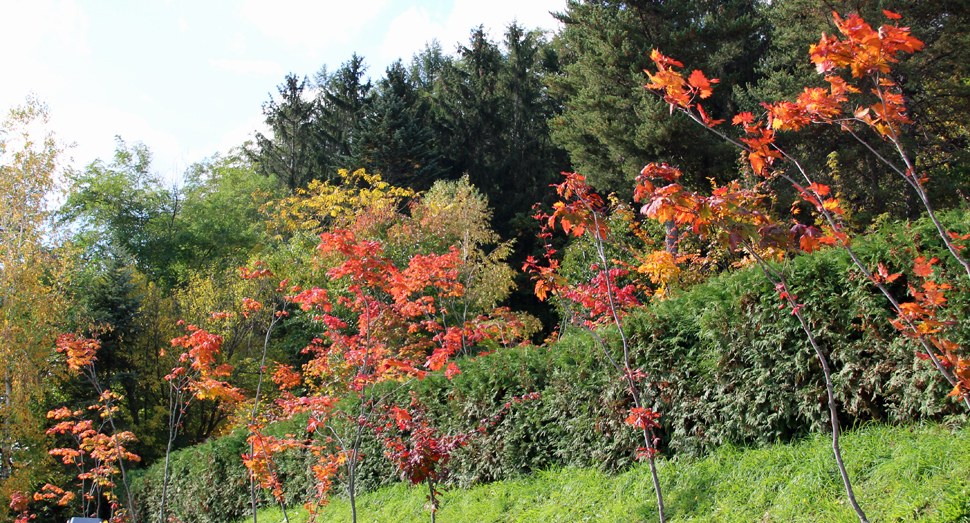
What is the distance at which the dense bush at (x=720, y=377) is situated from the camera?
375 cm

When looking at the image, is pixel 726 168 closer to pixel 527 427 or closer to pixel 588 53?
pixel 588 53

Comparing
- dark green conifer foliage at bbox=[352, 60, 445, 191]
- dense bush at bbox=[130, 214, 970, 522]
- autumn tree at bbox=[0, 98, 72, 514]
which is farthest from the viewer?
dark green conifer foliage at bbox=[352, 60, 445, 191]

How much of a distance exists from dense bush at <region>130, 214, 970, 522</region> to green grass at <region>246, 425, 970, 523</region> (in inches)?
7.0

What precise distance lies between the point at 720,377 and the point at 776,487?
0.91 m

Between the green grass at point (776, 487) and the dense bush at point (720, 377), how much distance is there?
0.18m

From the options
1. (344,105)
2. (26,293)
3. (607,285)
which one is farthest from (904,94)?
(344,105)

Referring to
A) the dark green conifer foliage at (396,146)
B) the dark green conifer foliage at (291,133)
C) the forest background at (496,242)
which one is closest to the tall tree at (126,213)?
the forest background at (496,242)

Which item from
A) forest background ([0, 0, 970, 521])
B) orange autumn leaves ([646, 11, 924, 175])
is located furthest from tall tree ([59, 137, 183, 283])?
orange autumn leaves ([646, 11, 924, 175])

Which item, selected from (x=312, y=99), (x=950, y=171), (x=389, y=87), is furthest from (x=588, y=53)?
(x=312, y=99)

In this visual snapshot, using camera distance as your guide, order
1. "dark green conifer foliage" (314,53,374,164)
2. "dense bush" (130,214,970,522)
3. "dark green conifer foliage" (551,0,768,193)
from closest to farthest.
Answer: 1. "dense bush" (130,214,970,522)
2. "dark green conifer foliage" (551,0,768,193)
3. "dark green conifer foliage" (314,53,374,164)

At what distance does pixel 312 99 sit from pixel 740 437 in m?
27.1

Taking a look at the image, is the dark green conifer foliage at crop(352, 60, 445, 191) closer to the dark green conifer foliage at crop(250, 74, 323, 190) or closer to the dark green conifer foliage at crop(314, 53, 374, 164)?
the dark green conifer foliage at crop(314, 53, 374, 164)

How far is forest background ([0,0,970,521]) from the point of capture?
4465mm

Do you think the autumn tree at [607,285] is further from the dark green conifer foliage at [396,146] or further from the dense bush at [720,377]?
the dark green conifer foliage at [396,146]
